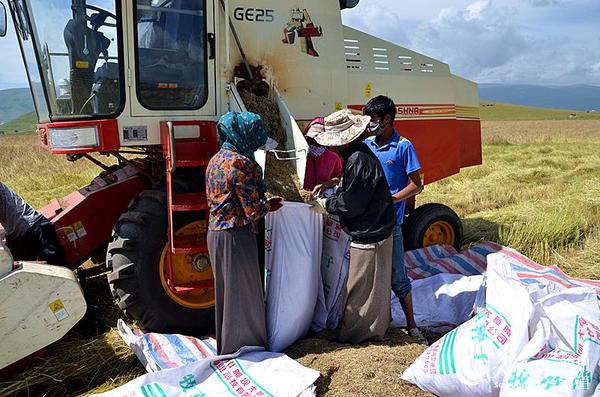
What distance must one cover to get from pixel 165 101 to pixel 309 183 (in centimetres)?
124

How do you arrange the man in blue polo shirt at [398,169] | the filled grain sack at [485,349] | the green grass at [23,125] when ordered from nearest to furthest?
the filled grain sack at [485,349], the man in blue polo shirt at [398,169], the green grass at [23,125]

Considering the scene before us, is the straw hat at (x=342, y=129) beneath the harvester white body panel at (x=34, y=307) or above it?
above

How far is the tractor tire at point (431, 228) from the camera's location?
5488mm

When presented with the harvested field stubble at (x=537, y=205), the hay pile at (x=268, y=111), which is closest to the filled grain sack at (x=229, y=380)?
the hay pile at (x=268, y=111)

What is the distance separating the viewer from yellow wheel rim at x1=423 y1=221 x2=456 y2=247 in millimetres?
5613

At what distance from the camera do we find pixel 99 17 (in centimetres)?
384

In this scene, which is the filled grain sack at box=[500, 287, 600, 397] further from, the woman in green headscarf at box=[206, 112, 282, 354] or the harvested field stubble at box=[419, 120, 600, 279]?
the harvested field stubble at box=[419, 120, 600, 279]

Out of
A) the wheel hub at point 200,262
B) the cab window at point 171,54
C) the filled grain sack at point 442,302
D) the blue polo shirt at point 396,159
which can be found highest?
the cab window at point 171,54

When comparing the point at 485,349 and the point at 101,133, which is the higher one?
the point at 101,133

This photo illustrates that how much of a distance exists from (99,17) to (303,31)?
1694 millimetres

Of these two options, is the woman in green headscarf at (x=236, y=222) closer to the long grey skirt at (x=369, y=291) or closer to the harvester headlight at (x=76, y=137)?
the long grey skirt at (x=369, y=291)

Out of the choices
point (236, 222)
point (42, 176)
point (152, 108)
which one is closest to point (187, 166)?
point (152, 108)

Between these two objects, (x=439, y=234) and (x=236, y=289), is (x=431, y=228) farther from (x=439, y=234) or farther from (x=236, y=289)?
(x=236, y=289)

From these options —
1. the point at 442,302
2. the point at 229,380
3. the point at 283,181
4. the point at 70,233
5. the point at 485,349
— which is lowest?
the point at 229,380
